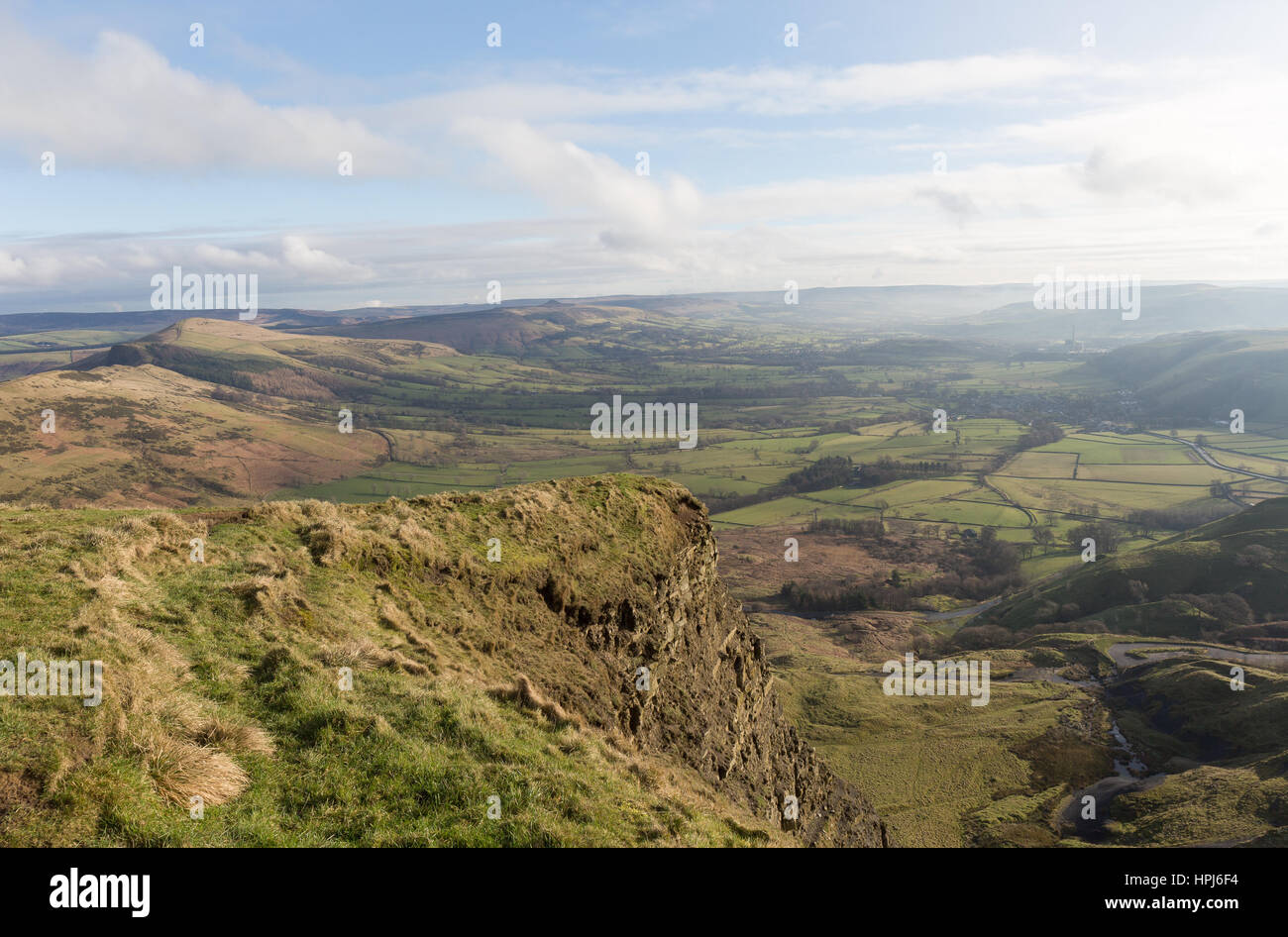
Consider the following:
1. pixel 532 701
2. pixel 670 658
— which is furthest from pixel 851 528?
pixel 532 701

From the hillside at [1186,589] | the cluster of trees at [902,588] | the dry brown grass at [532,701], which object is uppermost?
the dry brown grass at [532,701]

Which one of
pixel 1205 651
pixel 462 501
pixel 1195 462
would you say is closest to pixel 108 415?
pixel 462 501

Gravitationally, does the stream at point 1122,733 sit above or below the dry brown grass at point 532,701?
below

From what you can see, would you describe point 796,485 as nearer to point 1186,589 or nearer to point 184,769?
point 1186,589

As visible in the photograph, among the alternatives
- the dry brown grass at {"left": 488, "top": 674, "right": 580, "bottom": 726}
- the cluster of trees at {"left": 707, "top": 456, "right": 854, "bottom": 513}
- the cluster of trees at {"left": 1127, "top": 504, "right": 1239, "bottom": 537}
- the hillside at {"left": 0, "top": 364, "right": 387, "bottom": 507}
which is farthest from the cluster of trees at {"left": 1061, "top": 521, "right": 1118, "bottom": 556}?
the hillside at {"left": 0, "top": 364, "right": 387, "bottom": 507}

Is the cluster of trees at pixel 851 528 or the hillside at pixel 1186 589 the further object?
the cluster of trees at pixel 851 528

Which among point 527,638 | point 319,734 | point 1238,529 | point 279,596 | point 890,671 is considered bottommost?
point 890,671

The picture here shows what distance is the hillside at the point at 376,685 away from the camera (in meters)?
11.2

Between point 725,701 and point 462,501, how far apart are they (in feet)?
54.9

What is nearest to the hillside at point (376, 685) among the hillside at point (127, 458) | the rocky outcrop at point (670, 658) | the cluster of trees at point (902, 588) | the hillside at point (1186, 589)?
the rocky outcrop at point (670, 658)

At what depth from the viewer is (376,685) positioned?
1669cm

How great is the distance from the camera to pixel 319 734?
1407 cm

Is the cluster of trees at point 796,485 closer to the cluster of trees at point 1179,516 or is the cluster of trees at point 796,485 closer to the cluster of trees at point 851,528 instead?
the cluster of trees at point 851,528
